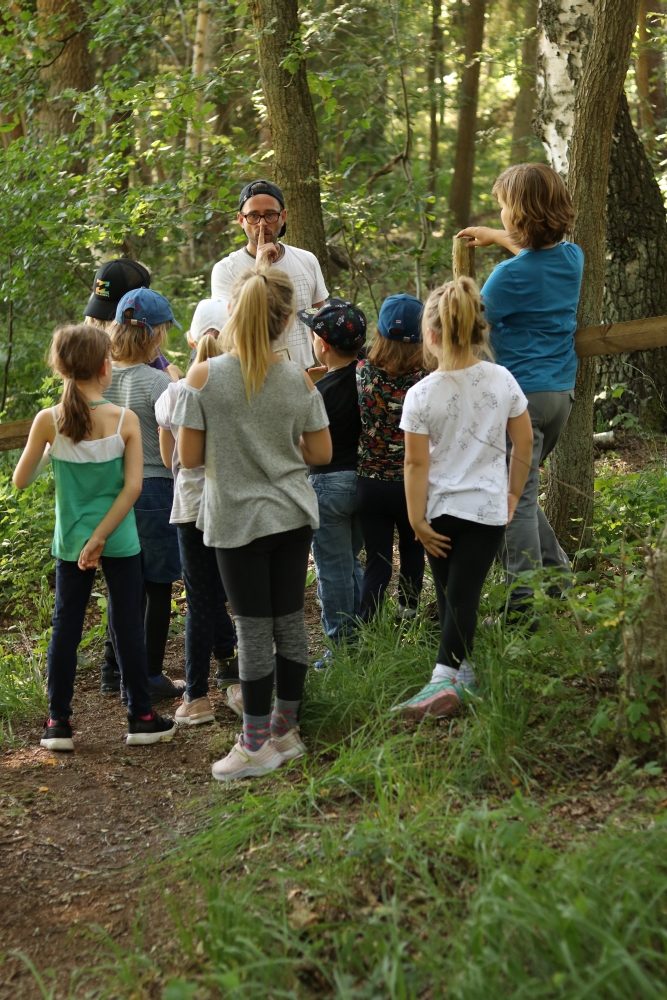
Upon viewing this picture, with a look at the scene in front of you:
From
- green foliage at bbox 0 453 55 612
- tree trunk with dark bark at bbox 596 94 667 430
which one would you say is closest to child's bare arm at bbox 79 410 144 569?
green foliage at bbox 0 453 55 612

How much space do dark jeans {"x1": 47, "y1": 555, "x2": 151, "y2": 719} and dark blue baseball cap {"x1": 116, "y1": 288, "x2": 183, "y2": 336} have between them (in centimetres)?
111

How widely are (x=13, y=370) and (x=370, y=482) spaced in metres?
6.54

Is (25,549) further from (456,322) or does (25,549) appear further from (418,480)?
(456,322)

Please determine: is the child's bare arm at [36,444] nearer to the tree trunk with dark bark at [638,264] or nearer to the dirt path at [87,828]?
the dirt path at [87,828]

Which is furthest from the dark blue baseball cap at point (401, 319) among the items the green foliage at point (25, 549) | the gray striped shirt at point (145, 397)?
the green foliage at point (25, 549)

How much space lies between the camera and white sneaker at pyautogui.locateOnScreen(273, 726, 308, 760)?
343 cm

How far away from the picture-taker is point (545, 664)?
3393 mm

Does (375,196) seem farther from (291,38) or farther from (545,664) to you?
(545,664)

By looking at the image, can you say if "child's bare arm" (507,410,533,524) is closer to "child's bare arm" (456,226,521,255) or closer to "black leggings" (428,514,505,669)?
"black leggings" (428,514,505,669)

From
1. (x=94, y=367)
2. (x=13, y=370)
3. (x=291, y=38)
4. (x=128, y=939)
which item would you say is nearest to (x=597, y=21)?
(x=291, y=38)

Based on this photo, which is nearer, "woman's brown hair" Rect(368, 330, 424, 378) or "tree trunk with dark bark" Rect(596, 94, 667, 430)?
"woman's brown hair" Rect(368, 330, 424, 378)

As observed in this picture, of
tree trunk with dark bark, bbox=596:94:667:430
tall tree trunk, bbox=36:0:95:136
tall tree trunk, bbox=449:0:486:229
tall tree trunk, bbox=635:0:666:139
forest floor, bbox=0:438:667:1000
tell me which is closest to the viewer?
forest floor, bbox=0:438:667:1000

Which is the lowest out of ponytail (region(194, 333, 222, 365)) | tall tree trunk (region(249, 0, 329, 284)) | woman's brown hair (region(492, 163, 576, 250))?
ponytail (region(194, 333, 222, 365))

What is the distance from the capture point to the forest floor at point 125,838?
8.08 feet
